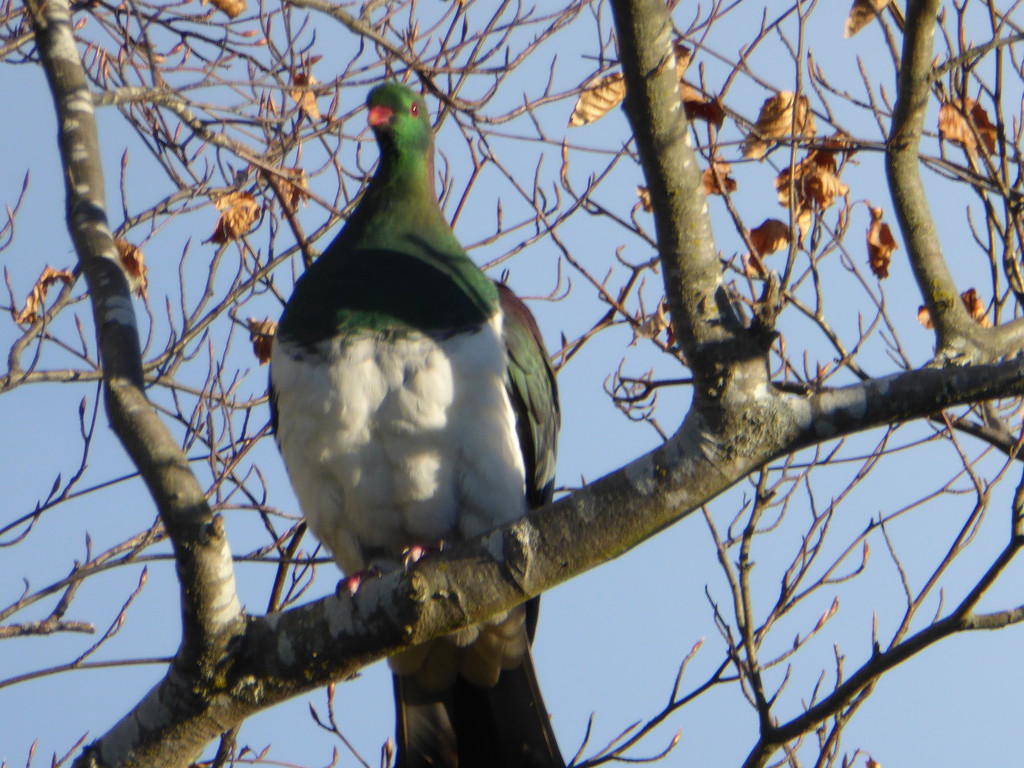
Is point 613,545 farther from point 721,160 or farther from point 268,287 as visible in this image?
point 268,287

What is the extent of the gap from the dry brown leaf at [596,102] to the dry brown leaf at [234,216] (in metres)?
0.98

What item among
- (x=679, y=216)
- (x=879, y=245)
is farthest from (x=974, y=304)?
(x=679, y=216)

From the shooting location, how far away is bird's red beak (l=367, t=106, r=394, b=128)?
351 centimetres

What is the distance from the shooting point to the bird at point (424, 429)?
2.94 metres

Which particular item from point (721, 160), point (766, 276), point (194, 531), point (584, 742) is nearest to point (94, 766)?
point (194, 531)

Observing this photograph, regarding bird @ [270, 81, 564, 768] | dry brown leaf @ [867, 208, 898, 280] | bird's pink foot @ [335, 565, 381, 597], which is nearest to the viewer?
bird's pink foot @ [335, 565, 381, 597]

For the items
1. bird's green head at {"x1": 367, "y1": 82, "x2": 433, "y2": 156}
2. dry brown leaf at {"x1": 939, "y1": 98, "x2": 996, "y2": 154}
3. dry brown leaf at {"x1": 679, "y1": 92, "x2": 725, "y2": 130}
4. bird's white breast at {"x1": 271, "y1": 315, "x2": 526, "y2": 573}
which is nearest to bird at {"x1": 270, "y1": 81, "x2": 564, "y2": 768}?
bird's white breast at {"x1": 271, "y1": 315, "x2": 526, "y2": 573}

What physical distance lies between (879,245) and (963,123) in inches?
15.4

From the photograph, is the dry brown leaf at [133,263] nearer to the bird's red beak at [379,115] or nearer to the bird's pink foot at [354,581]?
the bird's red beak at [379,115]

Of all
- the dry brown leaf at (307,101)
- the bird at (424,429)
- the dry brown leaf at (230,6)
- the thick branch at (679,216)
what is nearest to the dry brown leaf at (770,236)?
the bird at (424,429)

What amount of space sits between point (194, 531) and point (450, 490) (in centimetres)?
92

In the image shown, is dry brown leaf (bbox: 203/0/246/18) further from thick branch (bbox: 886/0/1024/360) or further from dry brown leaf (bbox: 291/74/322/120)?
thick branch (bbox: 886/0/1024/360)

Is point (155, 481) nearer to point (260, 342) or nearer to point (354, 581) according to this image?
point (354, 581)

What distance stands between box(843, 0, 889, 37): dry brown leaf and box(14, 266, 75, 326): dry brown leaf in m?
2.23
